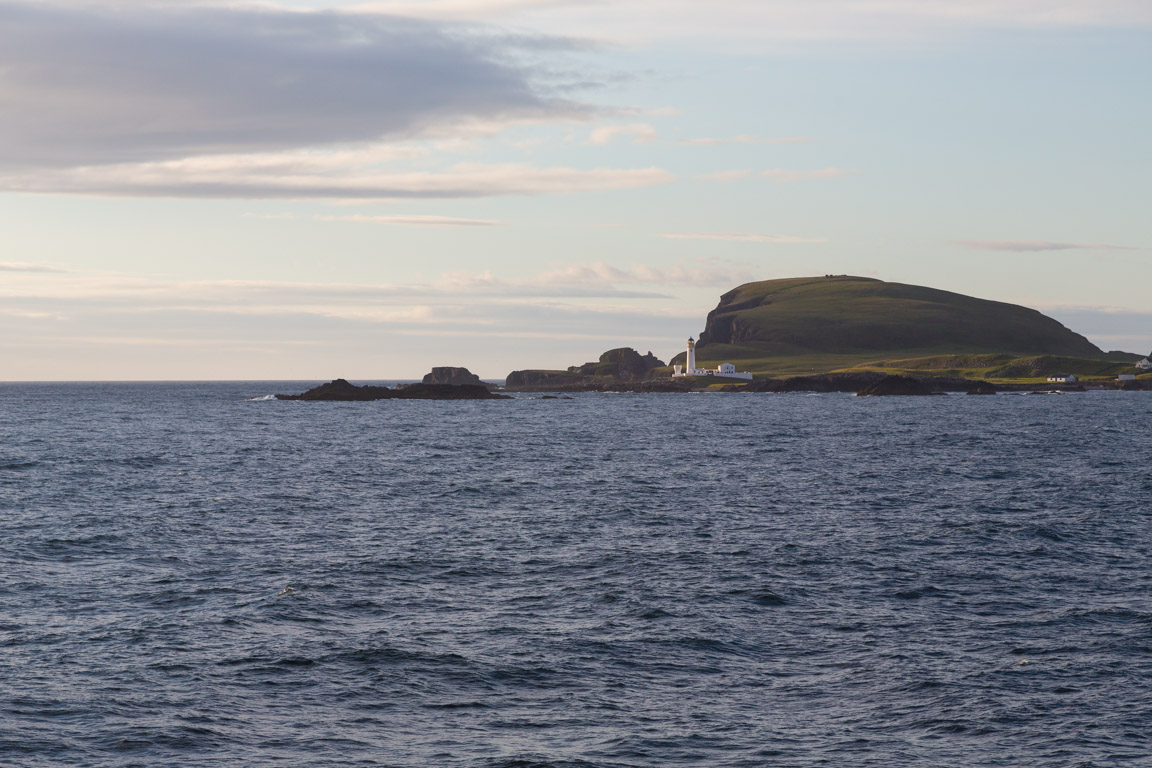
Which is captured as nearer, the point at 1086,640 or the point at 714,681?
the point at 714,681

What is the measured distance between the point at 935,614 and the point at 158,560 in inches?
1111

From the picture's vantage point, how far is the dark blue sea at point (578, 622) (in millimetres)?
21766

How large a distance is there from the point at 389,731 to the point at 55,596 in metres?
18.0

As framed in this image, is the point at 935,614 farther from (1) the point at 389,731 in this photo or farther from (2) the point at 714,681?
(1) the point at 389,731

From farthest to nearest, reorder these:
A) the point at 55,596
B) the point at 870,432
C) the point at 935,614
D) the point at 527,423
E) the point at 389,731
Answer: the point at 527,423 < the point at 870,432 < the point at 55,596 < the point at 935,614 < the point at 389,731

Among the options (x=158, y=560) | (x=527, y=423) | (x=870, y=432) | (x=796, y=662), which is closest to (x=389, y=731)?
(x=796, y=662)

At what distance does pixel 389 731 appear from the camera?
22.2 m

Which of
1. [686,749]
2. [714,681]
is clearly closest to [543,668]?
[714,681]

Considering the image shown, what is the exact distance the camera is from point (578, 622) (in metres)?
31.2

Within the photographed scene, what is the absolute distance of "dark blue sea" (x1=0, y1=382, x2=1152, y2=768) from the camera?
21766mm

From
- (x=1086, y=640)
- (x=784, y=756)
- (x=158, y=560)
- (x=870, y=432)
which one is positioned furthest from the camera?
(x=870, y=432)

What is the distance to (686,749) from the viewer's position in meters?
21.1

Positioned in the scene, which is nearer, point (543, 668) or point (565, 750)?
point (565, 750)

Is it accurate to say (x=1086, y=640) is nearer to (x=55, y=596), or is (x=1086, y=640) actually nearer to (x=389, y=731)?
(x=389, y=731)
